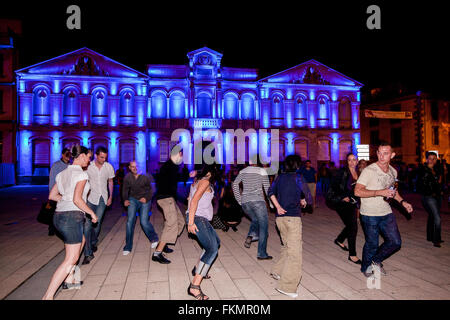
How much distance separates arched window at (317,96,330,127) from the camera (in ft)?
102

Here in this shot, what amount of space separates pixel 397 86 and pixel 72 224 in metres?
41.5

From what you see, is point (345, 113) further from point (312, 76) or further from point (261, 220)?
point (261, 220)

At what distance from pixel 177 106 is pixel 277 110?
1003 cm

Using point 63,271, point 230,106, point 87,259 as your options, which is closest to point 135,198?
point 87,259

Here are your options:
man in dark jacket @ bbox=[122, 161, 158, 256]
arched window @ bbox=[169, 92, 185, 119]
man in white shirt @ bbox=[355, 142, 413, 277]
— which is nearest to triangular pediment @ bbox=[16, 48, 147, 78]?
arched window @ bbox=[169, 92, 185, 119]

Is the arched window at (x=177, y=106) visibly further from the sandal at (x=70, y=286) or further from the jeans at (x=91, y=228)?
the sandal at (x=70, y=286)

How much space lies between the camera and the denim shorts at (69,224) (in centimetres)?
358

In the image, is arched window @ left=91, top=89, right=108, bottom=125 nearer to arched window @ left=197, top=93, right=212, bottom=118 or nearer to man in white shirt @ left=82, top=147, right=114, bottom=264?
arched window @ left=197, top=93, right=212, bottom=118

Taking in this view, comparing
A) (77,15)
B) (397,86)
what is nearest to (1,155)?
(77,15)

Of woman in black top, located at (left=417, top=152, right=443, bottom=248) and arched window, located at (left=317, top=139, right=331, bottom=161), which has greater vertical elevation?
arched window, located at (left=317, top=139, right=331, bottom=161)

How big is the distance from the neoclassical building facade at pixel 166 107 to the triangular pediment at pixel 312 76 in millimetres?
102

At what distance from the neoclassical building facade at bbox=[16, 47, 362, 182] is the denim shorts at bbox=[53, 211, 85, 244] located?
24861 millimetres

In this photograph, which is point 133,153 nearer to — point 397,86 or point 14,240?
point 14,240

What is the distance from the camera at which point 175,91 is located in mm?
28797
